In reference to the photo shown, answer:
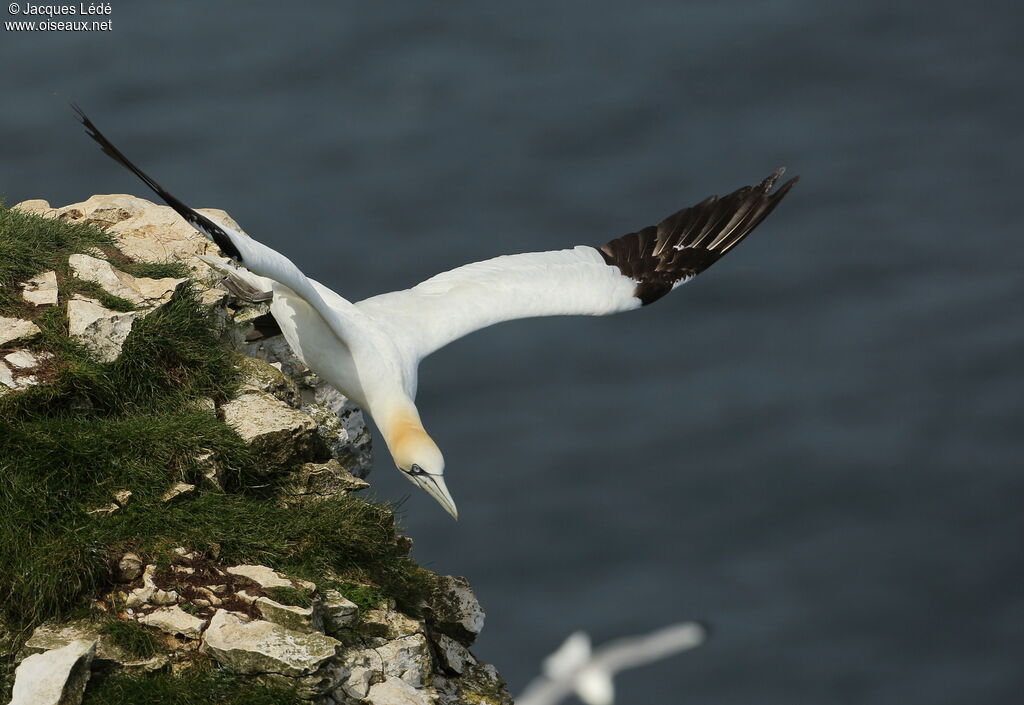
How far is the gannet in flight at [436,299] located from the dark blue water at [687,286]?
Result: 6.63 m

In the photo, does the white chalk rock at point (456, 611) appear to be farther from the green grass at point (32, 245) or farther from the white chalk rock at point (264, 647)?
the green grass at point (32, 245)

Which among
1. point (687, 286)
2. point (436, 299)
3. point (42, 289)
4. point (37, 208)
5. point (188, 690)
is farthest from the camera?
point (687, 286)

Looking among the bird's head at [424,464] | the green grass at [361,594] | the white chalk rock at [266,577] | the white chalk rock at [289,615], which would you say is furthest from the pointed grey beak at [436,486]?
the white chalk rock at [289,615]

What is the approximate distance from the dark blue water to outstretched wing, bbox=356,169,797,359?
658cm

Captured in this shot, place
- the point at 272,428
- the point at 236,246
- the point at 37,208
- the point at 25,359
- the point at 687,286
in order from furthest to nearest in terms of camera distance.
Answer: the point at 687,286
the point at 37,208
the point at 272,428
the point at 25,359
the point at 236,246

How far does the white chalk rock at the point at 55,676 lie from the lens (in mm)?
5887

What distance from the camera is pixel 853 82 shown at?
22281mm

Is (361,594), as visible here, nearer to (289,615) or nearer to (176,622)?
(289,615)

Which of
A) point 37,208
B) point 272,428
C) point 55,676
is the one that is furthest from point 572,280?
point 55,676

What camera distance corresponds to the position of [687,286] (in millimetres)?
19734

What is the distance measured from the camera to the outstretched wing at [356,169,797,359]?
8773 millimetres

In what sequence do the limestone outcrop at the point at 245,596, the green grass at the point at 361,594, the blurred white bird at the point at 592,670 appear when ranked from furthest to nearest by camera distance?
1. the green grass at the point at 361,594
2. the blurred white bird at the point at 592,670
3. the limestone outcrop at the point at 245,596

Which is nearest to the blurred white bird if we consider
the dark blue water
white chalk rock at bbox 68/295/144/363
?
white chalk rock at bbox 68/295/144/363

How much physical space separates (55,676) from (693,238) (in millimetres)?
5644
